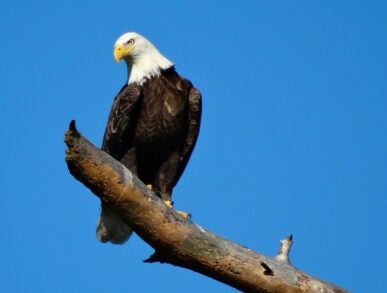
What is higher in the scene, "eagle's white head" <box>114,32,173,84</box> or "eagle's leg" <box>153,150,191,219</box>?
"eagle's white head" <box>114,32,173,84</box>

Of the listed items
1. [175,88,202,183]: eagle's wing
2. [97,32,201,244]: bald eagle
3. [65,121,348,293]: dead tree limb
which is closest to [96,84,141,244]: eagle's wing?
[97,32,201,244]: bald eagle

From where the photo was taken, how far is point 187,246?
16.4ft

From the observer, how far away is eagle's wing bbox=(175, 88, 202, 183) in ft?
24.2

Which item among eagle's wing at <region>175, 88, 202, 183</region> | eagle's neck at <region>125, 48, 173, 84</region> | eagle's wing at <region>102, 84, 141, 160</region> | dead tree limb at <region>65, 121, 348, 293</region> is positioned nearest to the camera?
dead tree limb at <region>65, 121, 348, 293</region>

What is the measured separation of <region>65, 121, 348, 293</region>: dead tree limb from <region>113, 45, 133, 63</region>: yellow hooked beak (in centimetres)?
307

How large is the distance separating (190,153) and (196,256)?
8.61ft

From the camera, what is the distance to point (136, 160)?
7.43m

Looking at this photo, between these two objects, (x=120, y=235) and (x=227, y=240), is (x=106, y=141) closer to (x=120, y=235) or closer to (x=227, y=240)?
(x=120, y=235)

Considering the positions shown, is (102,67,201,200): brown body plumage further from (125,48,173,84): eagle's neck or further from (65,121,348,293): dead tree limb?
(65,121,348,293): dead tree limb

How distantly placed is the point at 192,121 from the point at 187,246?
8.39ft

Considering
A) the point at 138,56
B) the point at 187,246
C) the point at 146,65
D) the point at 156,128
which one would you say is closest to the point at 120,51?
the point at 138,56

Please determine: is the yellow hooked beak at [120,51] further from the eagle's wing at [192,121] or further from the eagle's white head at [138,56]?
the eagle's wing at [192,121]

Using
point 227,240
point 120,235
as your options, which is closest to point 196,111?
point 120,235

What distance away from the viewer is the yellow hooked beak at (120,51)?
7793mm
